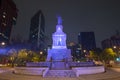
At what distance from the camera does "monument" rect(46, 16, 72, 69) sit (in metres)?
41.2

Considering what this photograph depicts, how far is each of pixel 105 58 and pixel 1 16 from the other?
233ft

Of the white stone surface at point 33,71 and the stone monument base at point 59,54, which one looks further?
the stone monument base at point 59,54

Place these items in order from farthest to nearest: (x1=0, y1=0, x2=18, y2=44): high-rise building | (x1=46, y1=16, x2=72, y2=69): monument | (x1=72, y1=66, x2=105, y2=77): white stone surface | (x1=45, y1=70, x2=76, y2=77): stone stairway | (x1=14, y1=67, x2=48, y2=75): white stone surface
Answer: (x1=0, y1=0, x2=18, y2=44): high-rise building → (x1=46, y1=16, x2=72, y2=69): monument → (x1=14, y1=67, x2=48, y2=75): white stone surface → (x1=72, y1=66, x2=105, y2=77): white stone surface → (x1=45, y1=70, x2=76, y2=77): stone stairway

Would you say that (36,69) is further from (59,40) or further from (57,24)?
(57,24)

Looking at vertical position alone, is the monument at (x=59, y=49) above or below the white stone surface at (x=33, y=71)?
above

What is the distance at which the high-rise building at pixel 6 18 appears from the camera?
9306 centimetres

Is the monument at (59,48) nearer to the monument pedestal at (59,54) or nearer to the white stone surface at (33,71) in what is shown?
the monument pedestal at (59,54)

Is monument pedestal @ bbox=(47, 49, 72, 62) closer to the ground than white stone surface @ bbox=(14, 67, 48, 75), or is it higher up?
higher up

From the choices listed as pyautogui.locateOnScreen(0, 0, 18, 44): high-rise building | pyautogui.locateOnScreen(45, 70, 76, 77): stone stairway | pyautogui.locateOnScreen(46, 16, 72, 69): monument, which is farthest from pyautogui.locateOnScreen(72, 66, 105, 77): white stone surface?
pyautogui.locateOnScreen(0, 0, 18, 44): high-rise building

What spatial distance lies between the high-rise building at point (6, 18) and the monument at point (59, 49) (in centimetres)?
5481

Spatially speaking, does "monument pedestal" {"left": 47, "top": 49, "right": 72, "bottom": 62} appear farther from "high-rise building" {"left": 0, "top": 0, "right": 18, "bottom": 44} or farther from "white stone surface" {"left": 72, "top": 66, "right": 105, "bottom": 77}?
"high-rise building" {"left": 0, "top": 0, "right": 18, "bottom": 44}

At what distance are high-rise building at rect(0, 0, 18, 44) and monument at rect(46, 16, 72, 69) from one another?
180 ft

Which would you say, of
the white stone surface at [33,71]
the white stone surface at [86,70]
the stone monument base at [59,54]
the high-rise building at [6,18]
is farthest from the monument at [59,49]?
the high-rise building at [6,18]

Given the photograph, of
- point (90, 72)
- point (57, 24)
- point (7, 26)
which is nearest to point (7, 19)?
point (7, 26)
